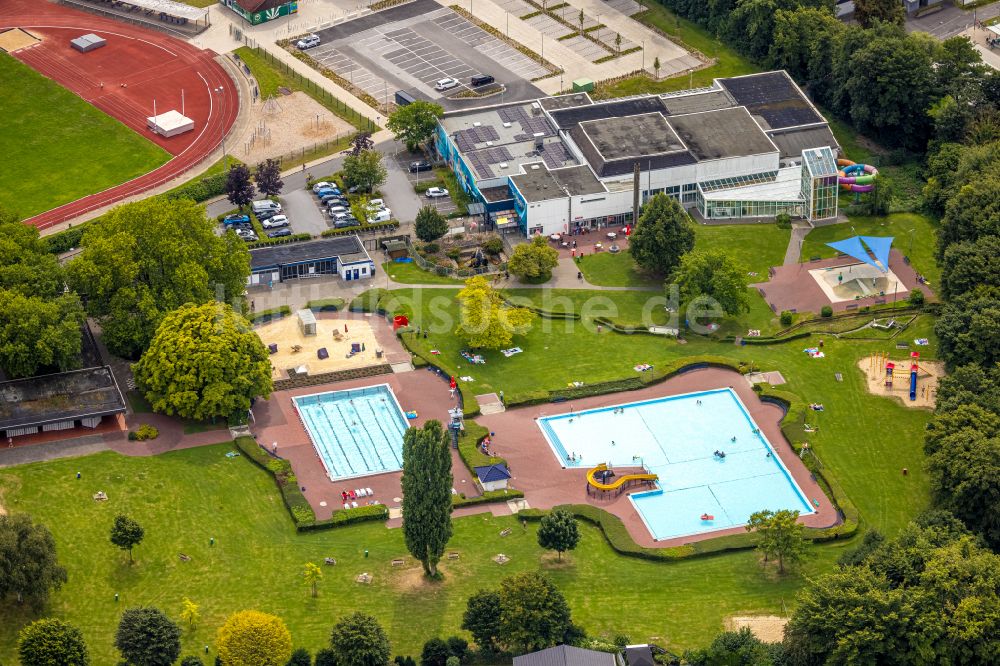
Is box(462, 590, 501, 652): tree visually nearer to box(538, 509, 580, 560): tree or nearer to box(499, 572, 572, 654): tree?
box(499, 572, 572, 654): tree

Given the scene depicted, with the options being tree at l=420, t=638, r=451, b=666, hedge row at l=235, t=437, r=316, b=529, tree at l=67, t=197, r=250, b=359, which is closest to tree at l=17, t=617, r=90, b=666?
hedge row at l=235, t=437, r=316, b=529

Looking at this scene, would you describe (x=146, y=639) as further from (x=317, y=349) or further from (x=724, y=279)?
(x=724, y=279)

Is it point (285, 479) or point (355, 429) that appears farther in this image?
point (355, 429)

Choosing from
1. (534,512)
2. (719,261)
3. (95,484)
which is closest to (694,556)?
(534,512)

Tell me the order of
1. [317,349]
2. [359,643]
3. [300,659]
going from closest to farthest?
[359,643], [300,659], [317,349]

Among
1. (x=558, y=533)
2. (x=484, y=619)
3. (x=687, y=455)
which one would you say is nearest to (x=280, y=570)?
(x=484, y=619)

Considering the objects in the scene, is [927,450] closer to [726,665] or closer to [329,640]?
[726,665]
